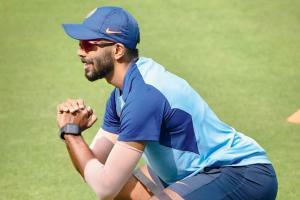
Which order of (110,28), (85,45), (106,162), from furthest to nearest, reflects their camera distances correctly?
(85,45)
(110,28)
(106,162)

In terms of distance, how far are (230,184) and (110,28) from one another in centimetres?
126

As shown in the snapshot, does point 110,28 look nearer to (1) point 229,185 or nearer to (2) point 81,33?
(2) point 81,33

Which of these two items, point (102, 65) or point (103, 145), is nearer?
point (102, 65)

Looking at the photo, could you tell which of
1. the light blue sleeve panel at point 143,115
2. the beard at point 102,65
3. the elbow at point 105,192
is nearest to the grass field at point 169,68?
the elbow at point 105,192

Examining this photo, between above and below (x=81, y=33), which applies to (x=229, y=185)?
below

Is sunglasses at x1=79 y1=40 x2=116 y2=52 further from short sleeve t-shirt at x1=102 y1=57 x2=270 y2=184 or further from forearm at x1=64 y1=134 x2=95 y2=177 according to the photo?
forearm at x1=64 y1=134 x2=95 y2=177

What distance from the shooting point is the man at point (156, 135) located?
4.48 meters

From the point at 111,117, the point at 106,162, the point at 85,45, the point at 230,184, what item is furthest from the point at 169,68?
the point at 106,162

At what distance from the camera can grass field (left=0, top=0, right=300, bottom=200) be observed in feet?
21.5

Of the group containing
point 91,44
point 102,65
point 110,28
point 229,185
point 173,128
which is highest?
point 110,28

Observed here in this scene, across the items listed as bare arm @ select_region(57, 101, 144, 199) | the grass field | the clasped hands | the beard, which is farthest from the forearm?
the grass field

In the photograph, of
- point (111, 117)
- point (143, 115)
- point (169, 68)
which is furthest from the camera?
point (169, 68)

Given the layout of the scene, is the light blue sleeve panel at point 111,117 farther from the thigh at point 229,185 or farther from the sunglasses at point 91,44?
the thigh at point 229,185

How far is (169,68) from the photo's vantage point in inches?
334
